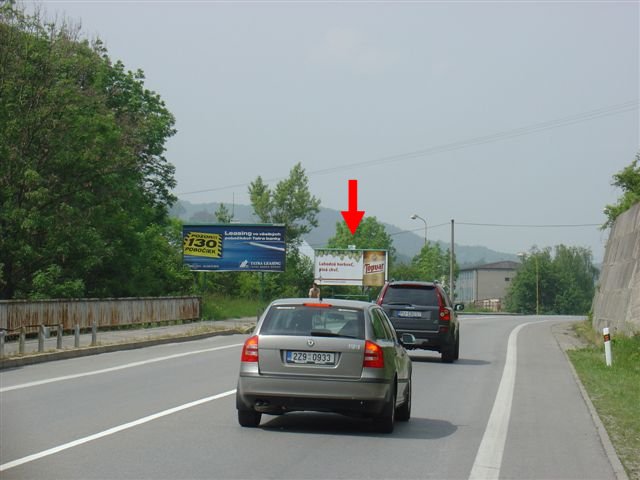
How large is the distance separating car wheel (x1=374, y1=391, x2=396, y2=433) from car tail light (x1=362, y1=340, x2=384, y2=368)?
45 cm

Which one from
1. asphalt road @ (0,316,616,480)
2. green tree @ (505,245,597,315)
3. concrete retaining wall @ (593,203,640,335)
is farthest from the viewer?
green tree @ (505,245,597,315)

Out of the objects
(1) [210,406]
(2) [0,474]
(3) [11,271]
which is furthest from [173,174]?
(2) [0,474]

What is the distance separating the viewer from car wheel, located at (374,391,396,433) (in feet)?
36.3

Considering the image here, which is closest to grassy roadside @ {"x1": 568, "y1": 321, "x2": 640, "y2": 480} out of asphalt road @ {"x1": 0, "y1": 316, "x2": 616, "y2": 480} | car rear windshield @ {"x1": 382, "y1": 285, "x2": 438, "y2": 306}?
asphalt road @ {"x1": 0, "y1": 316, "x2": 616, "y2": 480}

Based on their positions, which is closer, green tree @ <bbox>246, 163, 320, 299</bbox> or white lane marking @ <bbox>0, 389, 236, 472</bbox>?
white lane marking @ <bbox>0, 389, 236, 472</bbox>

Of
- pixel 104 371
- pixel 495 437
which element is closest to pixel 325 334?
pixel 495 437

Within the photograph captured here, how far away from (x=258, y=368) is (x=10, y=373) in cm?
984

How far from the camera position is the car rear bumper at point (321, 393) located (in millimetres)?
10883

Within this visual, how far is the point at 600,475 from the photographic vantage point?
29.4 feet

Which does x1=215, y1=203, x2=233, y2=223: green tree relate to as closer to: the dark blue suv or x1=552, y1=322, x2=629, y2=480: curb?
the dark blue suv

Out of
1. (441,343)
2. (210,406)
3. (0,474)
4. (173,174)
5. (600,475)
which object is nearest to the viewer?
(0,474)

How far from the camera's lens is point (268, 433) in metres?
11.0

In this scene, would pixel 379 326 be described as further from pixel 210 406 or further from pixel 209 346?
pixel 209 346

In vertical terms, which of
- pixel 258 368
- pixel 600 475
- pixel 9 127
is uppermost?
pixel 9 127
